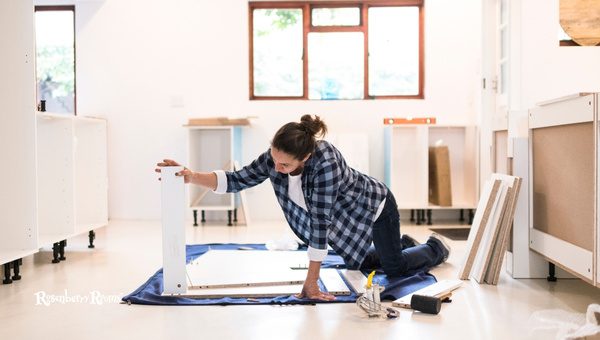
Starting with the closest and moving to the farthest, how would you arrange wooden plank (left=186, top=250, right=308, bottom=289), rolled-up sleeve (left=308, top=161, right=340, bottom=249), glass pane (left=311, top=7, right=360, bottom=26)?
rolled-up sleeve (left=308, top=161, right=340, bottom=249) < wooden plank (left=186, top=250, right=308, bottom=289) < glass pane (left=311, top=7, right=360, bottom=26)

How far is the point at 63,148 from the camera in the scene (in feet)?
13.4

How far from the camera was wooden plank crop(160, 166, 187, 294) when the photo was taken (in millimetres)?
2859

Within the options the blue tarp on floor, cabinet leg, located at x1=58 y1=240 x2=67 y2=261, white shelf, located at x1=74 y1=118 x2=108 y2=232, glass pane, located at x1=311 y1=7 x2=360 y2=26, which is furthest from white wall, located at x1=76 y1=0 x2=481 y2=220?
the blue tarp on floor

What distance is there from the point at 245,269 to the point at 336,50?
367cm

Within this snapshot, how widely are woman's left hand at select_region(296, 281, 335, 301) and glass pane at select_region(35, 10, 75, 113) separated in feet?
15.9

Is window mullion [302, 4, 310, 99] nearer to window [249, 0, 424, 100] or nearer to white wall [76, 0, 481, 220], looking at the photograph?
window [249, 0, 424, 100]

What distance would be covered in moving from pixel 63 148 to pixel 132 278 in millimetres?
1160

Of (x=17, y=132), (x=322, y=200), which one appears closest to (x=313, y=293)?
(x=322, y=200)

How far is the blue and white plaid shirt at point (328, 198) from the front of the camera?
2.70 metres

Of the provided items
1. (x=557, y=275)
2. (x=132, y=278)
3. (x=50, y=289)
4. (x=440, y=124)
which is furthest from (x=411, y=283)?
(x=440, y=124)

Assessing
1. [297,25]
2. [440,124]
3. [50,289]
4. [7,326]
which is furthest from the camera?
[297,25]

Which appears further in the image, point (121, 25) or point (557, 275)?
point (121, 25)

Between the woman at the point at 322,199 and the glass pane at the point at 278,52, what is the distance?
3329 mm

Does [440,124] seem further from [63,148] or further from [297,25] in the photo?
[63,148]
